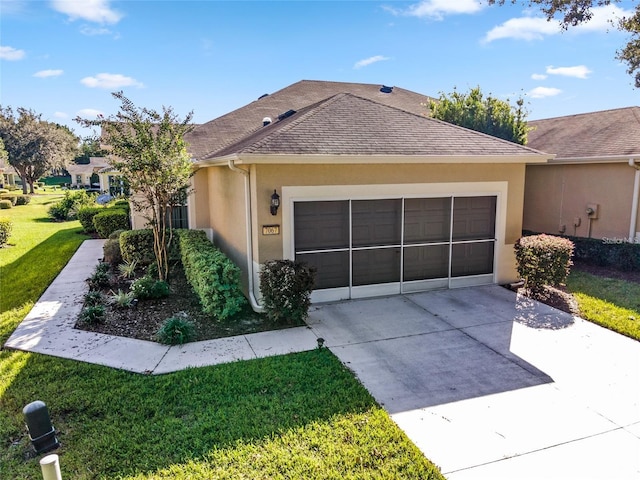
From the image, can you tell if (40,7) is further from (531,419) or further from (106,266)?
(531,419)

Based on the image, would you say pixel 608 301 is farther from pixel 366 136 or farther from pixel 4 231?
pixel 4 231

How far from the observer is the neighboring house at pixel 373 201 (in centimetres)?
850

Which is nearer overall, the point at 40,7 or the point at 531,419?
the point at 531,419

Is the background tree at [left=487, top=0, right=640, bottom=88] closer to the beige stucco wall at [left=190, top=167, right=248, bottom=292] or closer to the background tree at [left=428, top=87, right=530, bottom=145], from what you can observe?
the background tree at [left=428, top=87, right=530, bottom=145]

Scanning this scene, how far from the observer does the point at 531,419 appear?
16.5 feet

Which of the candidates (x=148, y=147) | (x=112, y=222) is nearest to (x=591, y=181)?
(x=148, y=147)

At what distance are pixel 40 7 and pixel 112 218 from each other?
8.03 m

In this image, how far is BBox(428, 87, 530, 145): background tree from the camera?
15.2 metres

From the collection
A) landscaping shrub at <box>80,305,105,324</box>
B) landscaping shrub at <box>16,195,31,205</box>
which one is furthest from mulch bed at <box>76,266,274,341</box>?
landscaping shrub at <box>16,195,31,205</box>

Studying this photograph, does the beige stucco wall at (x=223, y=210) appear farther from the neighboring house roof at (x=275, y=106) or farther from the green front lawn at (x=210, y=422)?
the green front lawn at (x=210, y=422)

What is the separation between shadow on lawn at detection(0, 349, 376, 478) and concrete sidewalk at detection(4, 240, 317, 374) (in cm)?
27

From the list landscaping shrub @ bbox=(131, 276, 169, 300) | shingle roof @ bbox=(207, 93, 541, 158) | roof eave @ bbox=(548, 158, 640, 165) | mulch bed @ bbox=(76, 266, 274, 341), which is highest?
shingle roof @ bbox=(207, 93, 541, 158)

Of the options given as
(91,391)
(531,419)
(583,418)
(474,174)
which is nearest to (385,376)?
(531,419)

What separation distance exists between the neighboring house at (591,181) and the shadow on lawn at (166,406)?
10341 mm
